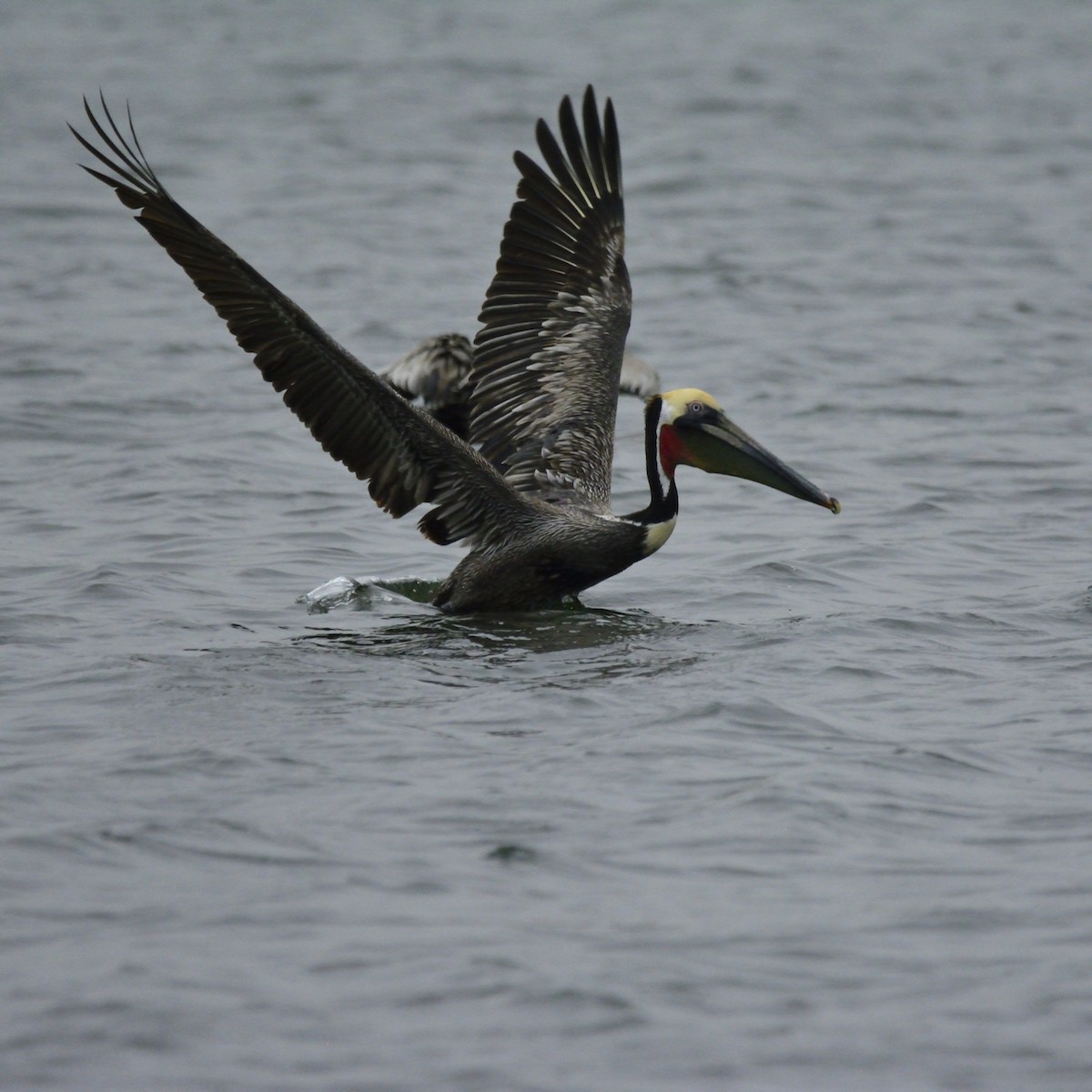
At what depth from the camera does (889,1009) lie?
3.85m

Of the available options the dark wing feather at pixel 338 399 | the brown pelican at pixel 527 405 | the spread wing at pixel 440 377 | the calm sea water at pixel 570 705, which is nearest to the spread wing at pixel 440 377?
the spread wing at pixel 440 377

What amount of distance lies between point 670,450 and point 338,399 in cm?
137

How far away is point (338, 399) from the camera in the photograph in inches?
258

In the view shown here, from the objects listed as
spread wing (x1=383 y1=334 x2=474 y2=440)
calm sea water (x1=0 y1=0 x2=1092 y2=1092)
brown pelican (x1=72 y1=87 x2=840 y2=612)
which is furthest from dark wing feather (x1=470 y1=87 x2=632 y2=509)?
calm sea water (x1=0 y1=0 x2=1092 y2=1092)

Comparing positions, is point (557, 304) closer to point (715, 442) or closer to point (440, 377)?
point (440, 377)

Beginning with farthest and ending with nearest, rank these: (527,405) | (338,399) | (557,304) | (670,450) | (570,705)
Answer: (557,304) → (527,405) → (670,450) → (338,399) → (570,705)

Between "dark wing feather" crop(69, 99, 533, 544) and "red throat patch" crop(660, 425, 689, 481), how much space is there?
22.6 inches

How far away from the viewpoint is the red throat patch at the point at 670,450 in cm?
711

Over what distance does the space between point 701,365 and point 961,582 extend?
172 inches

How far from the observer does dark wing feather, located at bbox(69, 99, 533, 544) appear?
6141mm

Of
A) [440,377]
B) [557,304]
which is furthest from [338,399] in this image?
[440,377]

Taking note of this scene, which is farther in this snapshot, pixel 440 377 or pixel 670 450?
pixel 440 377

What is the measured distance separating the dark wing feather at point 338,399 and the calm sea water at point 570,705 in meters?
0.47

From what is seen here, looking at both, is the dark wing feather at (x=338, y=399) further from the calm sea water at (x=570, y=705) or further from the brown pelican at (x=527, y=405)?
the calm sea water at (x=570, y=705)
